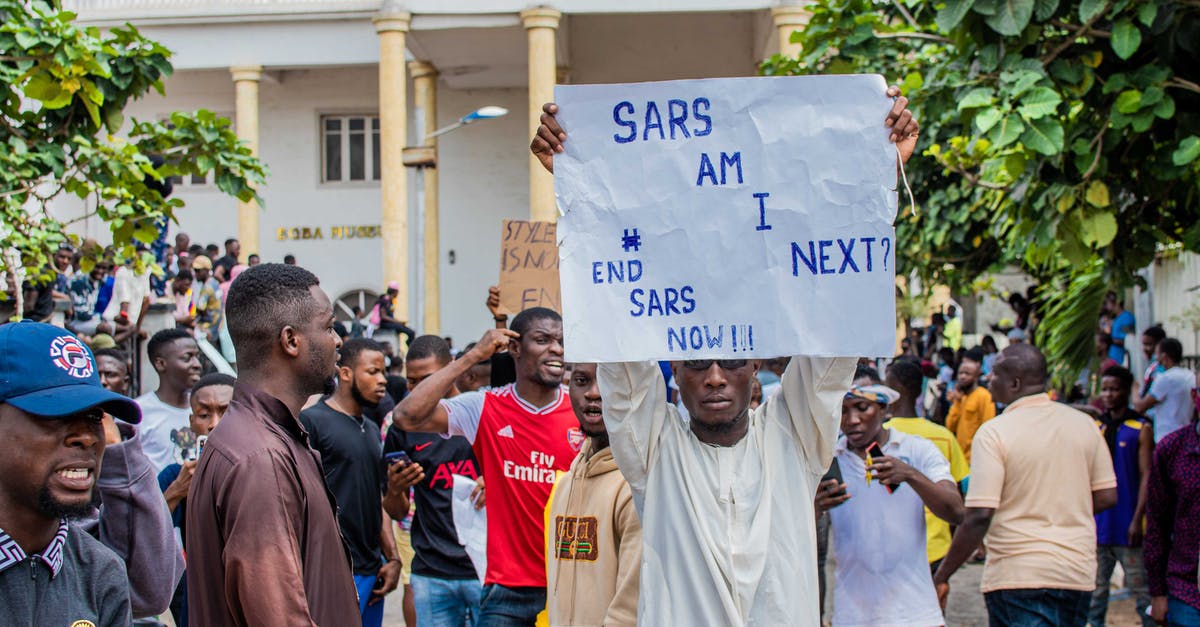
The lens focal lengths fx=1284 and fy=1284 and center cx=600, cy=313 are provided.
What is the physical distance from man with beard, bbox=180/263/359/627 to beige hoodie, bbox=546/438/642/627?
1.18m

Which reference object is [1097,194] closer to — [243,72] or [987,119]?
[987,119]

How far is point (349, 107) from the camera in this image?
97.0 ft

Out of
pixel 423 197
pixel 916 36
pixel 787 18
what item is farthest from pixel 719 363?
pixel 787 18

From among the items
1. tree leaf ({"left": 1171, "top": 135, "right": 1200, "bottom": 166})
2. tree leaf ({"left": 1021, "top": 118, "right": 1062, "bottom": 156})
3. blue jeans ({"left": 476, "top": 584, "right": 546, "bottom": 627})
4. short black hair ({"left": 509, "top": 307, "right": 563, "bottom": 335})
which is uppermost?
tree leaf ({"left": 1021, "top": 118, "right": 1062, "bottom": 156})

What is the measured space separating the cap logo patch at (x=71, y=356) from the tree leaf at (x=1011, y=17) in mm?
4816

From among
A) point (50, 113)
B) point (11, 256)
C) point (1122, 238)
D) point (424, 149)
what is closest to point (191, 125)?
point (50, 113)

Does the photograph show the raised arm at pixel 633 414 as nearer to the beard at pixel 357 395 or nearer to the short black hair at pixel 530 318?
the short black hair at pixel 530 318

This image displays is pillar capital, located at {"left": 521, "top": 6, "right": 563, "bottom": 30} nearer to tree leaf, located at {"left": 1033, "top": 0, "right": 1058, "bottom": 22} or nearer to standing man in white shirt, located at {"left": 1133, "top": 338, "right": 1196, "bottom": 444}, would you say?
standing man in white shirt, located at {"left": 1133, "top": 338, "right": 1196, "bottom": 444}

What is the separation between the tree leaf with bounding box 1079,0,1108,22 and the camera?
6.17m

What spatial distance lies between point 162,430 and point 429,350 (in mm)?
1584

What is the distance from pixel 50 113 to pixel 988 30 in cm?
499

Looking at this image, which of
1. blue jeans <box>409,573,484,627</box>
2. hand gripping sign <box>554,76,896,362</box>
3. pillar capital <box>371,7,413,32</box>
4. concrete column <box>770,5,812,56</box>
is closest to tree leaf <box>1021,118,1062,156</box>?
hand gripping sign <box>554,76,896,362</box>

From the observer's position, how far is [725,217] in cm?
366

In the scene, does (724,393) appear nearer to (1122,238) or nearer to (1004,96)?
(1004,96)
